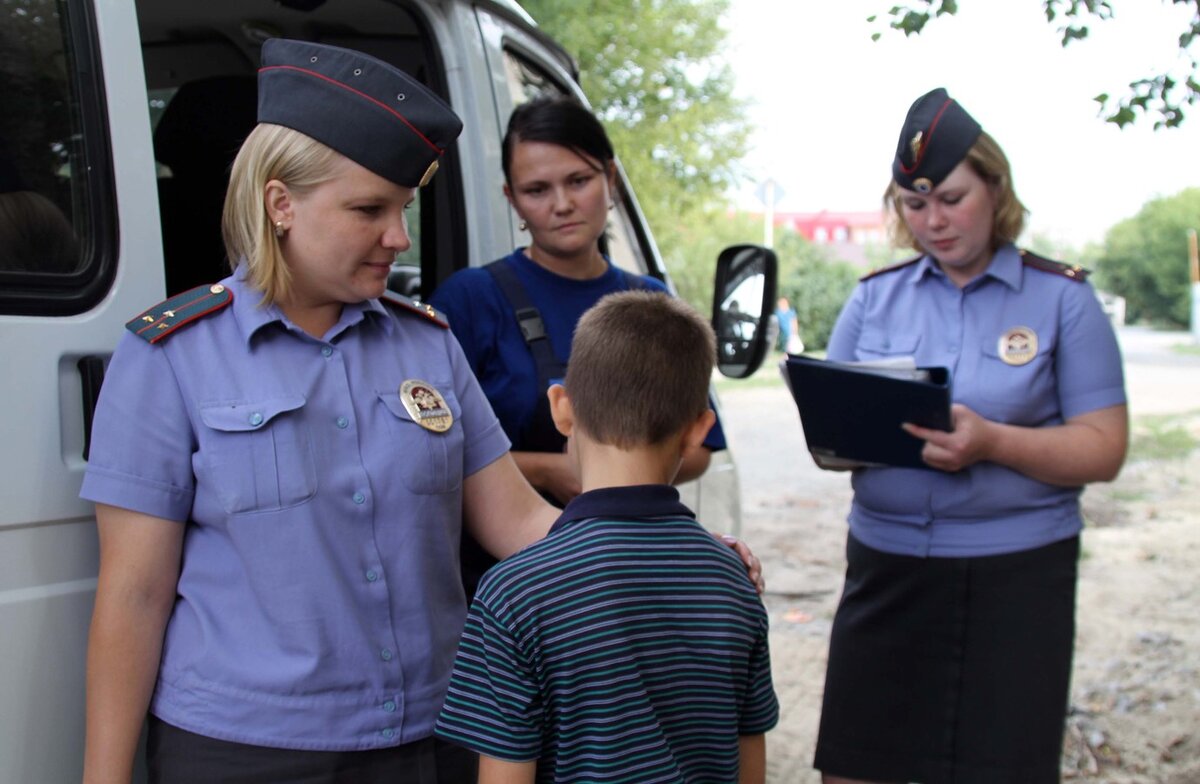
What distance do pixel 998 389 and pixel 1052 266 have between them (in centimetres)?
32

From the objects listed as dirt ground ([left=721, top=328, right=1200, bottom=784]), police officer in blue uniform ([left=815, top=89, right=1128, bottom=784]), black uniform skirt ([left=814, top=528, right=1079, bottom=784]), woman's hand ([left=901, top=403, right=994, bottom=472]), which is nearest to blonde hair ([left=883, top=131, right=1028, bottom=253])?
police officer in blue uniform ([left=815, top=89, right=1128, bottom=784])

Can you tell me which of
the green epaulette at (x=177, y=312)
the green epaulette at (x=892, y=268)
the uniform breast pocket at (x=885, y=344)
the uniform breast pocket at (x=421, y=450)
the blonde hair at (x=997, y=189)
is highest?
the blonde hair at (x=997, y=189)

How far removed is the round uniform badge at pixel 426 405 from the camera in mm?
1894

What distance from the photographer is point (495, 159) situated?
294cm

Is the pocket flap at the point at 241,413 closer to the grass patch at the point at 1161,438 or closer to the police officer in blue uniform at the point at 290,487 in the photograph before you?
the police officer in blue uniform at the point at 290,487

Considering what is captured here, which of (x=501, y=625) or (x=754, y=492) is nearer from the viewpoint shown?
(x=501, y=625)

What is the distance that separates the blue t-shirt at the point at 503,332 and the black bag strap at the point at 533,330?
0.01 m

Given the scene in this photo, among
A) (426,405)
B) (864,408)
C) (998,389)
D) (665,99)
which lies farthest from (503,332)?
(665,99)

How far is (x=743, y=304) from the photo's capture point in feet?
10.5

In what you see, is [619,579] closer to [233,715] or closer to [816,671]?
[233,715]

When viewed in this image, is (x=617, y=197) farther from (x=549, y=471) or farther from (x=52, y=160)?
(x=52, y=160)

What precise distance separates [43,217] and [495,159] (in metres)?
1.27

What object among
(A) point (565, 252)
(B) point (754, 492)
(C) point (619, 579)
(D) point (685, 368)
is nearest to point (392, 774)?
(C) point (619, 579)

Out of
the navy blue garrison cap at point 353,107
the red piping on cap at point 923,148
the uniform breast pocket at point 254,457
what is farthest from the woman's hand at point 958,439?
the uniform breast pocket at point 254,457
